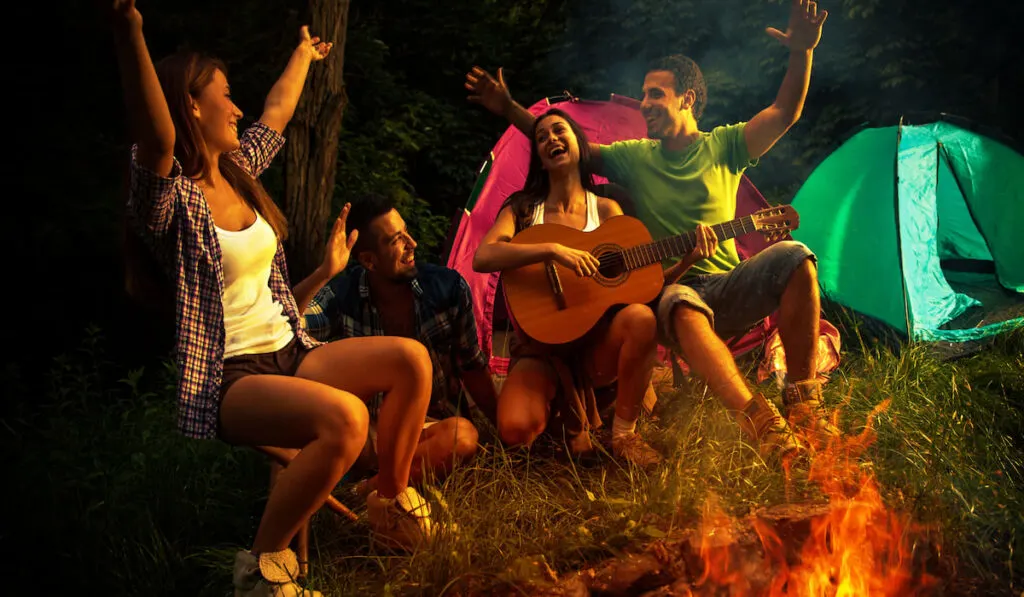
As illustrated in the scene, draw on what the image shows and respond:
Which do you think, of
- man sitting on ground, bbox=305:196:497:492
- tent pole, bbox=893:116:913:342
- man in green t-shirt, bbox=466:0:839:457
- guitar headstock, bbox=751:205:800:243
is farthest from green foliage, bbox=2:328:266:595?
tent pole, bbox=893:116:913:342

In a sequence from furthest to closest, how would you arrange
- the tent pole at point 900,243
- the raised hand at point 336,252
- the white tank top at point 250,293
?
1. the tent pole at point 900,243
2. the raised hand at point 336,252
3. the white tank top at point 250,293

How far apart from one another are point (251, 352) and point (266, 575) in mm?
565

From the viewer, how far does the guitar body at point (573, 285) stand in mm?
3102

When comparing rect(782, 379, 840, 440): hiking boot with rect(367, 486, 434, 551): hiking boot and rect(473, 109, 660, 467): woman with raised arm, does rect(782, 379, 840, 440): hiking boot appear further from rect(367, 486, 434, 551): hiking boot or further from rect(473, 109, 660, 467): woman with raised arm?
rect(367, 486, 434, 551): hiking boot

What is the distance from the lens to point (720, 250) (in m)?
3.57

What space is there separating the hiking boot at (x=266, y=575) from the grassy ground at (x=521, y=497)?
0.21m

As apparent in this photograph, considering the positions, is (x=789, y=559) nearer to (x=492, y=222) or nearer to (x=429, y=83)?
(x=492, y=222)

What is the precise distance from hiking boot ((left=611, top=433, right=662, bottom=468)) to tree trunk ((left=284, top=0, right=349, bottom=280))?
5.60 feet

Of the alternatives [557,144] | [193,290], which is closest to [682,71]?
[557,144]

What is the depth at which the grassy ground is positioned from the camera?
2.36 m

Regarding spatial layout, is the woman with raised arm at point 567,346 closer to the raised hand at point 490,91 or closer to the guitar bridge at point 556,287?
the guitar bridge at point 556,287

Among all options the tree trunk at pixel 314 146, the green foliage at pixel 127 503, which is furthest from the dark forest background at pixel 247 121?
the tree trunk at pixel 314 146

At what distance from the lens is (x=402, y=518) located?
239 centimetres

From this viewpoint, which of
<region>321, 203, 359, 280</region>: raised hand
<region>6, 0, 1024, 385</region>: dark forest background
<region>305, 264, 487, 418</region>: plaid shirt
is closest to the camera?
<region>321, 203, 359, 280</region>: raised hand
